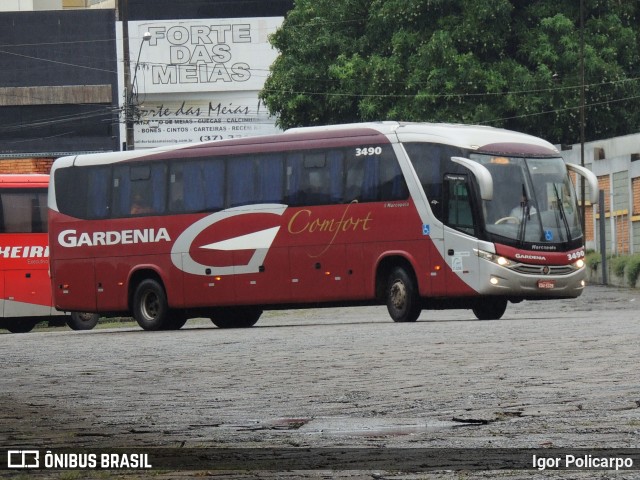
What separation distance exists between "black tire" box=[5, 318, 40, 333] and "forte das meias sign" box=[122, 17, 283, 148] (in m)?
37.2

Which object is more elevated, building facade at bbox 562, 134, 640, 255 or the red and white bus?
the red and white bus

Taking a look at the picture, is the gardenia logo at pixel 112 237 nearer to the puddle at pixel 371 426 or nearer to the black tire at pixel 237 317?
the black tire at pixel 237 317

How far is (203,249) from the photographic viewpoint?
2869 cm

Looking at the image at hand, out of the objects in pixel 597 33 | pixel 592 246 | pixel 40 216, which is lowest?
pixel 592 246

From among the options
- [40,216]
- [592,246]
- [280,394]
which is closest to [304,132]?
[40,216]

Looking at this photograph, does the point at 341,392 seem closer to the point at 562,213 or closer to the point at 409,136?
the point at 409,136

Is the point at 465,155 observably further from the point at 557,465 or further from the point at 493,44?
the point at 493,44

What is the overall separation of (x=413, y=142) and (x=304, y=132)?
2.31 m

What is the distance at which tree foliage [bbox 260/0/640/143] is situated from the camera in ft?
174

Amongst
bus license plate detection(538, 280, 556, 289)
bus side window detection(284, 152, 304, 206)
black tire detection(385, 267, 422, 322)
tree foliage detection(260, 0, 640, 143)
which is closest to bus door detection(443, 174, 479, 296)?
black tire detection(385, 267, 422, 322)

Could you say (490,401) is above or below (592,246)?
above

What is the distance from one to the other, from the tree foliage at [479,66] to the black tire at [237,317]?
77.2ft

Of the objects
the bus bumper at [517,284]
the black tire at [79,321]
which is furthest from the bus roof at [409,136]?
the black tire at [79,321]

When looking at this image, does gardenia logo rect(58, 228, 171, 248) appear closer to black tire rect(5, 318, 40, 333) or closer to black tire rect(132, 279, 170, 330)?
black tire rect(132, 279, 170, 330)
